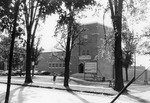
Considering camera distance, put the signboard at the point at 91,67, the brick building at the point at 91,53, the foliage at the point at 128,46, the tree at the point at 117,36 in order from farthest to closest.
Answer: the brick building at the point at 91,53 < the foliage at the point at 128,46 < the signboard at the point at 91,67 < the tree at the point at 117,36

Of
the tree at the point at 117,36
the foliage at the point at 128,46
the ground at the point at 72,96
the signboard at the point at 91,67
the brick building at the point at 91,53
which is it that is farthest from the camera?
the brick building at the point at 91,53

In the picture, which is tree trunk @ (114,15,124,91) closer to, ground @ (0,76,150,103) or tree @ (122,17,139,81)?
ground @ (0,76,150,103)

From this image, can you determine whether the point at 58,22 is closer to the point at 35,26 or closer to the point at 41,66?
the point at 35,26

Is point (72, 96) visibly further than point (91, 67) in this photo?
No

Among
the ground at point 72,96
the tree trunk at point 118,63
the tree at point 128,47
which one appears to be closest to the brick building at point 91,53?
the tree at point 128,47

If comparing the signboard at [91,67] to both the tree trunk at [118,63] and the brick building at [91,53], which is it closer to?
the brick building at [91,53]

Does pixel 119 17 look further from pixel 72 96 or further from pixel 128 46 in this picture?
pixel 128 46

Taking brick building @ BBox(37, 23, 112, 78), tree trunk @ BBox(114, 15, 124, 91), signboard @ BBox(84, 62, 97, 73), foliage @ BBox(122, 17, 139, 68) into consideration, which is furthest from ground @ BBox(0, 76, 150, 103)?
brick building @ BBox(37, 23, 112, 78)

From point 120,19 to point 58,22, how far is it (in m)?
11.7

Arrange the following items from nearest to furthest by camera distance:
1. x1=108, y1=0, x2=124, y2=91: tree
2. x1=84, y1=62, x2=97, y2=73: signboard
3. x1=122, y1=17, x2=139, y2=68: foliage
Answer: x1=108, y1=0, x2=124, y2=91: tree → x1=84, y1=62, x2=97, y2=73: signboard → x1=122, y1=17, x2=139, y2=68: foliage

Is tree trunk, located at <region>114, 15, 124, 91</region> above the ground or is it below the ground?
above

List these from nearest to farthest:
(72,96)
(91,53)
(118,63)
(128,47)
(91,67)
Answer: (72,96), (118,63), (91,67), (128,47), (91,53)

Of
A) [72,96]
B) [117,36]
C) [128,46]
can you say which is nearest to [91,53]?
[128,46]

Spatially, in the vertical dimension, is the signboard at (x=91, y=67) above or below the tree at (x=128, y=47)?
below
